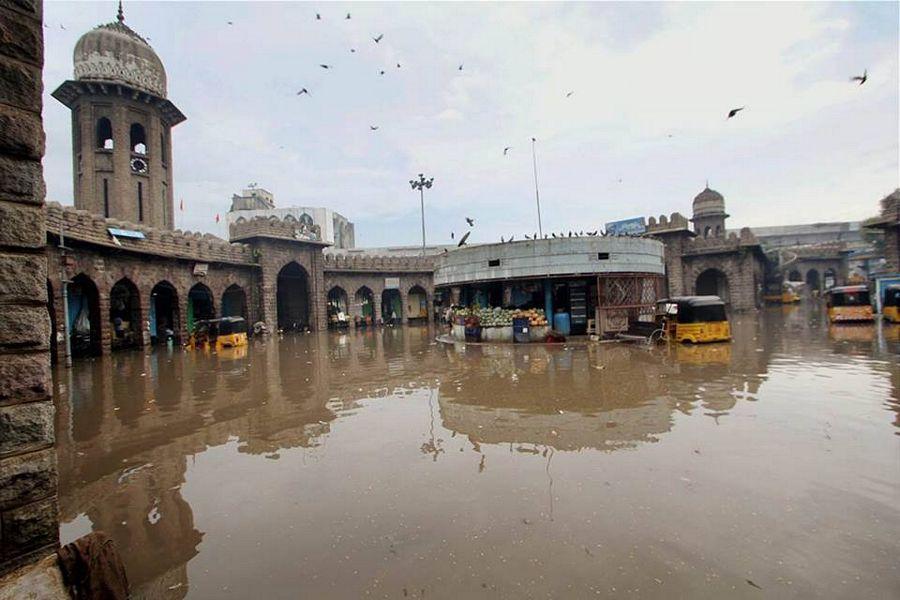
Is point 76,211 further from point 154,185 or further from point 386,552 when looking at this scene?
point 386,552

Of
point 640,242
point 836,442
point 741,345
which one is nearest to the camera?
point 836,442

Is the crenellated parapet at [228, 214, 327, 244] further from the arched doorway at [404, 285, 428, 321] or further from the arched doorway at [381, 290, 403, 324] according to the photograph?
the arched doorway at [404, 285, 428, 321]

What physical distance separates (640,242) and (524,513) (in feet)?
53.6

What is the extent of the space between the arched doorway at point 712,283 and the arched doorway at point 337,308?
92.9 ft

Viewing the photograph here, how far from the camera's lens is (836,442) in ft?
16.9

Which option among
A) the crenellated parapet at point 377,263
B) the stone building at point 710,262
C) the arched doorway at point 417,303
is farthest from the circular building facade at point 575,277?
the arched doorway at point 417,303

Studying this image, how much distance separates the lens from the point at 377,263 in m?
36.0

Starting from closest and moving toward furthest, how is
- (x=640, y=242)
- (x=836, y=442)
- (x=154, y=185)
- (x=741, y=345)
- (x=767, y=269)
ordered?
(x=836, y=442) → (x=741, y=345) → (x=640, y=242) → (x=154, y=185) → (x=767, y=269)

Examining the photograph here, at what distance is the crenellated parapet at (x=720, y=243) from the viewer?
32.9 metres

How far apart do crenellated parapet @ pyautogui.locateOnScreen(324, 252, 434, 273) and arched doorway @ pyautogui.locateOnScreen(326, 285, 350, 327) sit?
1.77 metres

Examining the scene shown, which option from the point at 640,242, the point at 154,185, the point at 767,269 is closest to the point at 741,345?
the point at 640,242

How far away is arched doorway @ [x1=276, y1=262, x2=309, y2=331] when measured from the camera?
32.5 m

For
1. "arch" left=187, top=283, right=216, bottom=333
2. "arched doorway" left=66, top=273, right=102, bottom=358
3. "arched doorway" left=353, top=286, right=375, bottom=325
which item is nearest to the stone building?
"arched doorway" left=353, top=286, right=375, bottom=325

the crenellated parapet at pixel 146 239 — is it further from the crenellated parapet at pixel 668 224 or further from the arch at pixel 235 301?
the crenellated parapet at pixel 668 224
